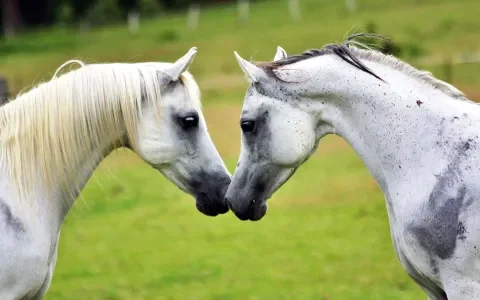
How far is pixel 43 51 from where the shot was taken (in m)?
38.3

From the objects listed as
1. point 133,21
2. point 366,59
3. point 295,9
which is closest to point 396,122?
point 366,59

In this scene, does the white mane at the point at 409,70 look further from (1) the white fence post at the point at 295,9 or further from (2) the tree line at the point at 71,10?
(2) the tree line at the point at 71,10

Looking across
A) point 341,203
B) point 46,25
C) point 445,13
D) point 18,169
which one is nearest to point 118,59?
point 445,13

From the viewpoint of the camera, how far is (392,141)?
Answer: 503cm

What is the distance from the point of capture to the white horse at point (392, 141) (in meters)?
4.73

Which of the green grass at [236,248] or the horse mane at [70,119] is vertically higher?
the horse mane at [70,119]

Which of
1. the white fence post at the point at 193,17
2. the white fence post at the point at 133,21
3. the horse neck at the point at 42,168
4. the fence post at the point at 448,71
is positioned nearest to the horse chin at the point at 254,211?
the horse neck at the point at 42,168

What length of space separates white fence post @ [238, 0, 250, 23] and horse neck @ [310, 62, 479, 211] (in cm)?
3420

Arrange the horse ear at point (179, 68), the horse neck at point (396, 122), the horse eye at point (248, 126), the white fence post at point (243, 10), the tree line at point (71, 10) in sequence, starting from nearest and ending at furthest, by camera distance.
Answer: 1. the horse neck at point (396, 122)
2. the horse eye at point (248, 126)
3. the horse ear at point (179, 68)
4. the white fence post at point (243, 10)
5. the tree line at point (71, 10)

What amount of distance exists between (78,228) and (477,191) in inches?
379

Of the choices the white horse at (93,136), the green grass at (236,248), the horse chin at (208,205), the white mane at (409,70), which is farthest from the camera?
the green grass at (236,248)

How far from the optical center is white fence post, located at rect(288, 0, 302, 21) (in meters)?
38.2

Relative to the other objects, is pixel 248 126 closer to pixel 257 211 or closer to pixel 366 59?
pixel 257 211

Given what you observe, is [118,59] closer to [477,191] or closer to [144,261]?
[144,261]
